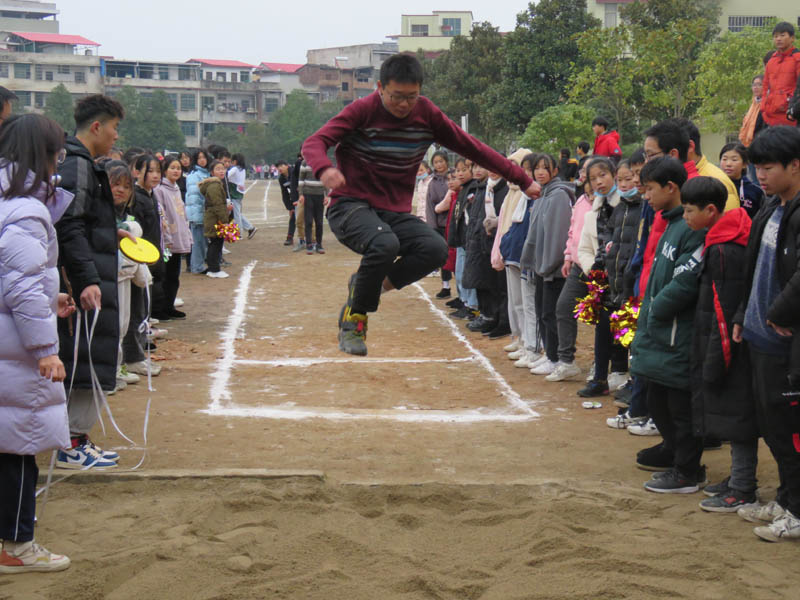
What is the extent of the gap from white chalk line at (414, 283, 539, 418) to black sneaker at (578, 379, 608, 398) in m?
0.59

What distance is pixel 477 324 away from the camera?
12711 millimetres

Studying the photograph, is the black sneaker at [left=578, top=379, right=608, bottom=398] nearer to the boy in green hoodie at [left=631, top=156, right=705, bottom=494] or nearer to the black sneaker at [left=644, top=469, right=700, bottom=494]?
the boy in green hoodie at [left=631, top=156, right=705, bottom=494]

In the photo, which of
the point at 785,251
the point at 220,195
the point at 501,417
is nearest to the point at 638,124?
the point at 220,195

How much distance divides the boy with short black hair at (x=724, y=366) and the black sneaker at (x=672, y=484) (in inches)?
8.2

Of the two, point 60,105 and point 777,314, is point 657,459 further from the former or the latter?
point 60,105

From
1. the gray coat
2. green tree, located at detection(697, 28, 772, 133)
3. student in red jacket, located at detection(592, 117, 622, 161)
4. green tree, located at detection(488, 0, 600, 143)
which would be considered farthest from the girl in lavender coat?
green tree, located at detection(488, 0, 600, 143)

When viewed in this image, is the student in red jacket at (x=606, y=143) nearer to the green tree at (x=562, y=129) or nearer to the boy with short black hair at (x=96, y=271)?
the boy with short black hair at (x=96, y=271)

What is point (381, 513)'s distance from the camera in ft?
18.3

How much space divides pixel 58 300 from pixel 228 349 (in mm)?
6307

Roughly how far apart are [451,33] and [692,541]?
10118 cm

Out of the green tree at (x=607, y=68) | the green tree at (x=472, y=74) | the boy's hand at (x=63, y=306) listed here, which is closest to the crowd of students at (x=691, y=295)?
the boy's hand at (x=63, y=306)

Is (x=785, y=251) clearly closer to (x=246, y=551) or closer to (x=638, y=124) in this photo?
(x=246, y=551)

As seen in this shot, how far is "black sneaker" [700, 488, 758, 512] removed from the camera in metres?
5.59

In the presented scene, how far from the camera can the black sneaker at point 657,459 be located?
645 centimetres
